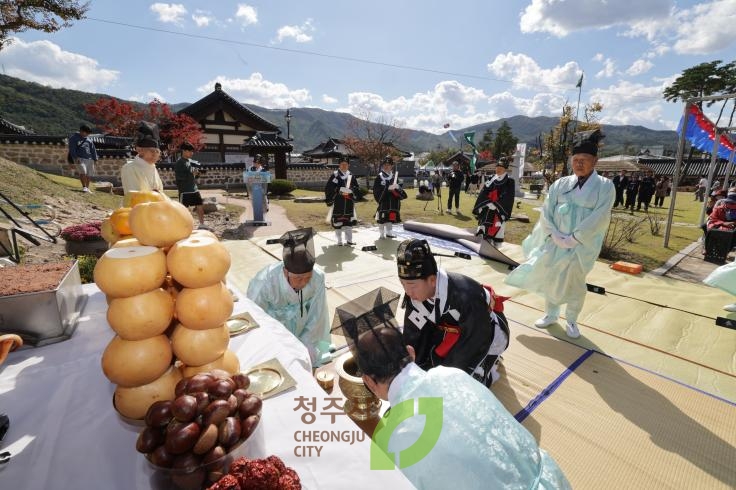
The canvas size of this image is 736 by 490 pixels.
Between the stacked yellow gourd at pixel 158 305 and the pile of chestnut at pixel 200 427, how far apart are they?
20 cm

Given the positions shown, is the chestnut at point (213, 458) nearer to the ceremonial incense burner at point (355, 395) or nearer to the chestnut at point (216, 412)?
the chestnut at point (216, 412)

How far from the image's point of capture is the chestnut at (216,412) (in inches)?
36.8

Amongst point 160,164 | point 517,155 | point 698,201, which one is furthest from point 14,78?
point 698,201

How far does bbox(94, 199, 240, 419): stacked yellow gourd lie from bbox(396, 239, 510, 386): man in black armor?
1.27 metres

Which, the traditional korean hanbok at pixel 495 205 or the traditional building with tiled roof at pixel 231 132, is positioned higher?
the traditional building with tiled roof at pixel 231 132

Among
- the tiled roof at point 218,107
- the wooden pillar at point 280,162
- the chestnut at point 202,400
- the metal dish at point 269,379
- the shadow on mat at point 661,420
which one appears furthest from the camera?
the wooden pillar at point 280,162

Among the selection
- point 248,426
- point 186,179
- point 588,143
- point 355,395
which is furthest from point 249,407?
point 186,179

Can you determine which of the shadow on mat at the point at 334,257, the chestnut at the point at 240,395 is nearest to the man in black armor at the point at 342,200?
the shadow on mat at the point at 334,257

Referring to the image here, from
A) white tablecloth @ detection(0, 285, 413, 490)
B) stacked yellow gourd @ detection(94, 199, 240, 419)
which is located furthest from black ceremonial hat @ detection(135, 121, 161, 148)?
stacked yellow gourd @ detection(94, 199, 240, 419)

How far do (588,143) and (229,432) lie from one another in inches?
174

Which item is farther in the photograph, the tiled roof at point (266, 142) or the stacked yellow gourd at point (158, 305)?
the tiled roof at point (266, 142)

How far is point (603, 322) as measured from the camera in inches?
171

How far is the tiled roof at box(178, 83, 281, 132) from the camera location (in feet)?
75.1

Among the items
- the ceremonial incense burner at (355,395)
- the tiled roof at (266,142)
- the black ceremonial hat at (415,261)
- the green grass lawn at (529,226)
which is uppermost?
the tiled roof at (266,142)
